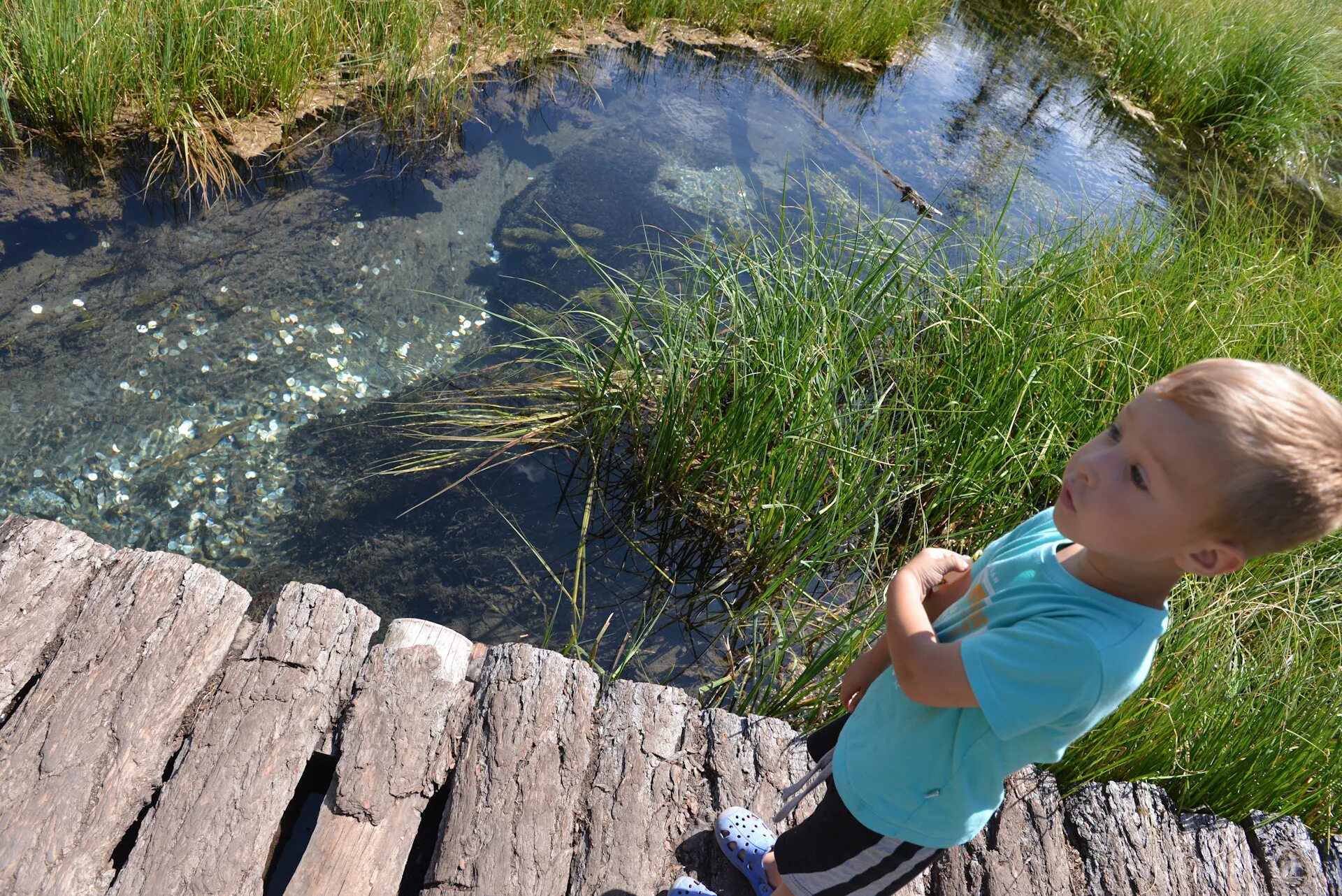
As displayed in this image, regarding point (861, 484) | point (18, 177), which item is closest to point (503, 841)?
point (861, 484)

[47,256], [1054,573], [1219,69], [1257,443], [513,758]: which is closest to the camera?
[1257,443]

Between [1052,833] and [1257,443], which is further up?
[1257,443]

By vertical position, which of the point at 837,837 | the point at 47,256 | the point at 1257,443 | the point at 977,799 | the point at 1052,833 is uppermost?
the point at 1257,443

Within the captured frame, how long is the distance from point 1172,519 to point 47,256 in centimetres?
378

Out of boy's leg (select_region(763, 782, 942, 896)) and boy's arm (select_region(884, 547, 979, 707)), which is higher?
boy's arm (select_region(884, 547, 979, 707))

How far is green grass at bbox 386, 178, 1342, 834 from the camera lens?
7.28ft

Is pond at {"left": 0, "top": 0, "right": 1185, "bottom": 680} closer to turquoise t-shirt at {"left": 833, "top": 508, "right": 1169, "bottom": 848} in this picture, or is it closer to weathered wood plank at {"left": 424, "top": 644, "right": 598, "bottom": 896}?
weathered wood plank at {"left": 424, "top": 644, "right": 598, "bottom": 896}

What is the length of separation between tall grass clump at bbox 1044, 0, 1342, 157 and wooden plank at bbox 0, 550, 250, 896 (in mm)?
8214

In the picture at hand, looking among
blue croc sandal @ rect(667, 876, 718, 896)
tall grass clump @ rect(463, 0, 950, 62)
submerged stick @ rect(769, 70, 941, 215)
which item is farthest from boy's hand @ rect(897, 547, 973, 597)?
tall grass clump @ rect(463, 0, 950, 62)

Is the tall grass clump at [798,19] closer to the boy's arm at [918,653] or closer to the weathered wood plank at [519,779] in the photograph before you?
the weathered wood plank at [519,779]

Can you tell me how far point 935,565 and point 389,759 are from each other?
1.09 meters

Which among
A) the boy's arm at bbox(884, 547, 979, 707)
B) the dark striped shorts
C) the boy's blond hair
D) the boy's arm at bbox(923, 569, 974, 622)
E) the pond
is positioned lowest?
the pond

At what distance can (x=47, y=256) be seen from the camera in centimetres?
331

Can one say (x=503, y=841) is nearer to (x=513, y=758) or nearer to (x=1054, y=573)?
(x=513, y=758)
